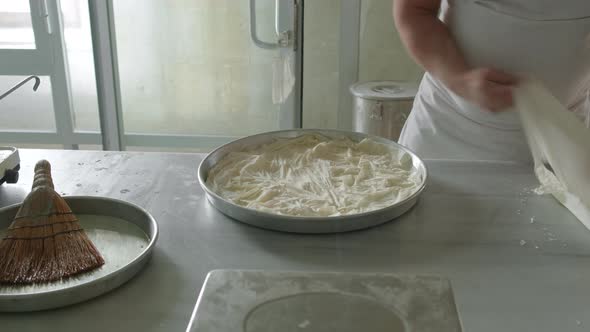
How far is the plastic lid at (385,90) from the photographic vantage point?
2.40m

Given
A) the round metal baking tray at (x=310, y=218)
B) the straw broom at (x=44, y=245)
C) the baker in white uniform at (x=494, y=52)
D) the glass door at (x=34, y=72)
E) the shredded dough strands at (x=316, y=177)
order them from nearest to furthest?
the straw broom at (x=44, y=245) < the round metal baking tray at (x=310, y=218) < the shredded dough strands at (x=316, y=177) < the baker in white uniform at (x=494, y=52) < the glass door at (x=34, y=72)

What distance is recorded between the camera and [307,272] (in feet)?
2.53

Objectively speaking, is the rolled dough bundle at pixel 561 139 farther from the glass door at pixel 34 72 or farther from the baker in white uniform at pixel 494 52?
the glass door at pixel 34 72

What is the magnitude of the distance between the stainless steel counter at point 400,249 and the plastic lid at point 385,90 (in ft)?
4.04

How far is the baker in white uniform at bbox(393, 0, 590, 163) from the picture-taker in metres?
1.26

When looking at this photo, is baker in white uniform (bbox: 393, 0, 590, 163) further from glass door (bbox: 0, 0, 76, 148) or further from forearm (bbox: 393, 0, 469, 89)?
glass door (bbox: 0, 0, 76, 148)

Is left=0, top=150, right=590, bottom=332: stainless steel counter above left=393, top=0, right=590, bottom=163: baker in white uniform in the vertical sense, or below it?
below

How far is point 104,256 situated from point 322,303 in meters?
0.35

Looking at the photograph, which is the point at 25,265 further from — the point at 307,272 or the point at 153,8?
the point at 153,8

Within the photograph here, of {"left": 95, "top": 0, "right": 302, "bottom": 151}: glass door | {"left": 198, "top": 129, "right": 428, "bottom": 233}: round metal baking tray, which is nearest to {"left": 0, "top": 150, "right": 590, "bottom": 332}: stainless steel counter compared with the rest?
{"left": 198, "top": 129, "right": 428, "bottom": 233}: round metal baking tray

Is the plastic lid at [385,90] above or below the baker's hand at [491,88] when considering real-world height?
below

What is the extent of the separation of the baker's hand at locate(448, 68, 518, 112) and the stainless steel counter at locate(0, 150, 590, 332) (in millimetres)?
164

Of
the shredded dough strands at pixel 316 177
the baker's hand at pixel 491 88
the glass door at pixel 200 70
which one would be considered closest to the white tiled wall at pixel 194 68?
the glass door at pixel 200 70

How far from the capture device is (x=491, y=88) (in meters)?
1.04
